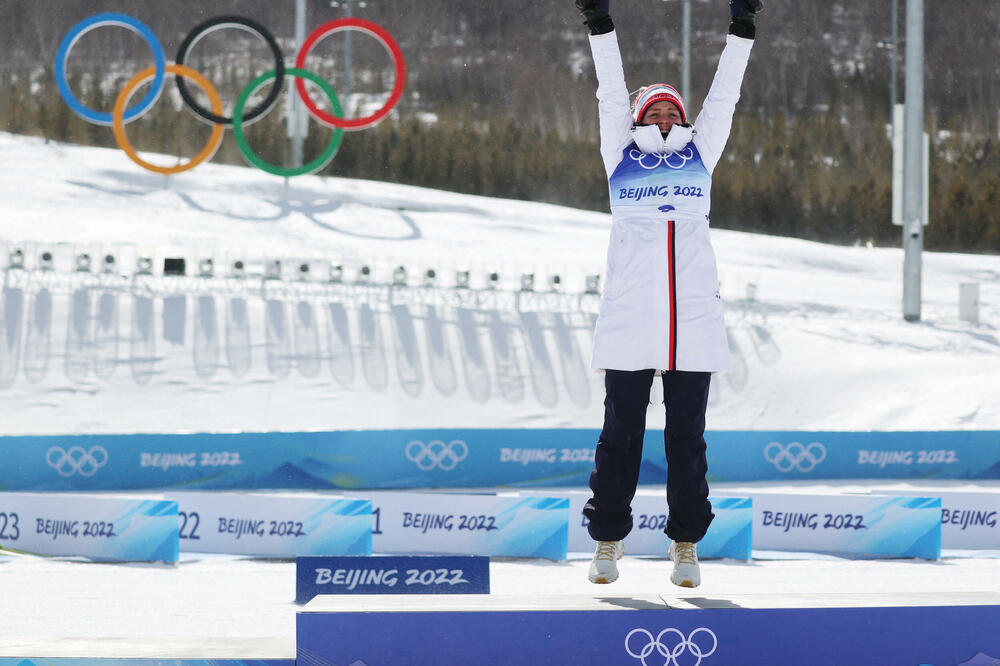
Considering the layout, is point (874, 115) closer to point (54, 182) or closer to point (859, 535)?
point (54, 182)

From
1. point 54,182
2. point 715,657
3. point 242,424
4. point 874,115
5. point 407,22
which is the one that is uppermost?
point 407,22

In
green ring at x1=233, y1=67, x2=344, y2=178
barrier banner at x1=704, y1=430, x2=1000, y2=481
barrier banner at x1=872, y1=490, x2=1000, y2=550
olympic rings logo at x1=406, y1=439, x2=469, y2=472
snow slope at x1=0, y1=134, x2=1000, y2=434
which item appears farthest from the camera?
green ring at x1=233, y1=67, x2=344, y2=178

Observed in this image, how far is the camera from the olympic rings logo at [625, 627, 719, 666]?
351 cm

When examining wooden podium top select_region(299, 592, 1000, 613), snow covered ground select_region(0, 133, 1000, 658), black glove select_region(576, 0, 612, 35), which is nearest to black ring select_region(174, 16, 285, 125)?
snow covered ground select_region(0, 133, 1000, 658)

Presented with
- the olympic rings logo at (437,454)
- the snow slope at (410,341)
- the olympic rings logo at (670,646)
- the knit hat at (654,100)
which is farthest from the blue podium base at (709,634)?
the snow slope at (410,341)

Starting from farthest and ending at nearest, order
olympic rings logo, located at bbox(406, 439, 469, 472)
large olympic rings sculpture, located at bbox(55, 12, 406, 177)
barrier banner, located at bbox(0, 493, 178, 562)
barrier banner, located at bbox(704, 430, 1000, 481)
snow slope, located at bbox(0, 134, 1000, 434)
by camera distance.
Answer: large olympic rings sculpture, located at bbox(55, 12, 406, 177), snow slope, located at bbox(0, 134, 1000, 434), barrier banner, located at bbox(704, 430, 1000, 481), olympic rings logo, located at bbox(406, 439, 469, 472), barrier banner, located at bbox(0, 493, 178, 562)

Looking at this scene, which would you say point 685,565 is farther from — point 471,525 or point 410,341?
point 410,341

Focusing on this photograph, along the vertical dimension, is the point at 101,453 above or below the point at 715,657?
below

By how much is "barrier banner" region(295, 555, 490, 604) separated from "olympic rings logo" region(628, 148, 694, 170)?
2.61m

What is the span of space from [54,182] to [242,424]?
15.6 metres

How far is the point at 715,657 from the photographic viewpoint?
3.50 meters

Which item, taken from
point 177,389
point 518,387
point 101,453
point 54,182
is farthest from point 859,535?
point 54,182

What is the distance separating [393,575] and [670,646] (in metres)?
2.62

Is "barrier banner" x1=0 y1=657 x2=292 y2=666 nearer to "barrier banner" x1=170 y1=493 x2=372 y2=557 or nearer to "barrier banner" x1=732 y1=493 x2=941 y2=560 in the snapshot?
"barrier banner" x1=170 y1=493 x2=372 y2=557
